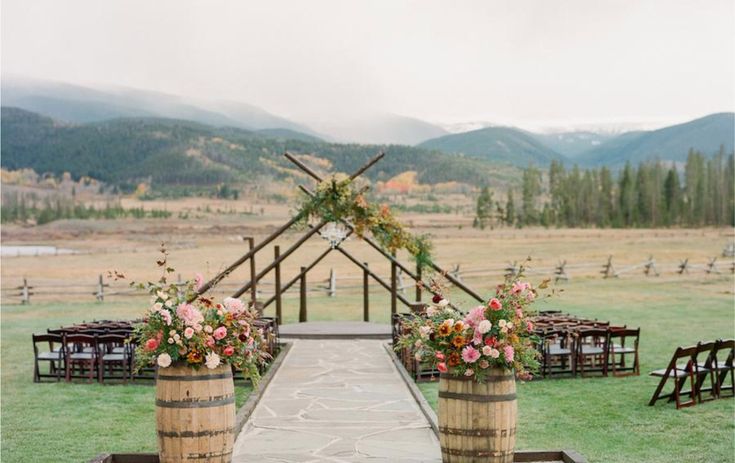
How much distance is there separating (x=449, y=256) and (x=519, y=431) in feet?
178

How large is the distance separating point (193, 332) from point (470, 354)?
7.08ft

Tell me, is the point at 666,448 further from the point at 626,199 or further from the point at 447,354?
the point at 626,199

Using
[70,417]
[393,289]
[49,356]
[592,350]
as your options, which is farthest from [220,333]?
[393,289]

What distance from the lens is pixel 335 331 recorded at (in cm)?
1905

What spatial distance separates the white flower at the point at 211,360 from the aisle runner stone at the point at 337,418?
4.72 ft

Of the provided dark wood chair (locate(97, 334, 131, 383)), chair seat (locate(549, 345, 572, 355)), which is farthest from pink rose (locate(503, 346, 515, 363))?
dark wood chair (locate(97, 334, 131, 383))

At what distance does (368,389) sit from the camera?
40.3ft

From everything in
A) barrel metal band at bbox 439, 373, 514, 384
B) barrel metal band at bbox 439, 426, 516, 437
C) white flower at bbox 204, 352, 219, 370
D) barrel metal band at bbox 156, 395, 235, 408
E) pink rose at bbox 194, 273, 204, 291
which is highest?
pink rose at bbox 194, 273, 204, 291

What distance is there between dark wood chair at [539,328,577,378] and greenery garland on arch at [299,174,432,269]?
9.56 feet

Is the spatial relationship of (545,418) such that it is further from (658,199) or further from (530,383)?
(658,199)

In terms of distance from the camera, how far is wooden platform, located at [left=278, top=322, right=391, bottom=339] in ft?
61.2

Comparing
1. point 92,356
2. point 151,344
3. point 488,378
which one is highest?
point 151,344

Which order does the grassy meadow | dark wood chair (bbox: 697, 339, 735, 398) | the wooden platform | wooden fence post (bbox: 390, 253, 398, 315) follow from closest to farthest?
the grassy meadow
dark wood chair (bbox: 697, 339, 735, 398)
wooden fence post (bbox: 390, 253, 398, 315)
the wooden platform

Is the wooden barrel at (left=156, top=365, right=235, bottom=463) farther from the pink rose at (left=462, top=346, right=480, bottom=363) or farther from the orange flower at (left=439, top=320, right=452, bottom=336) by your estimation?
the pink rose at (left=462, top=346, right=480, bottom=363)
